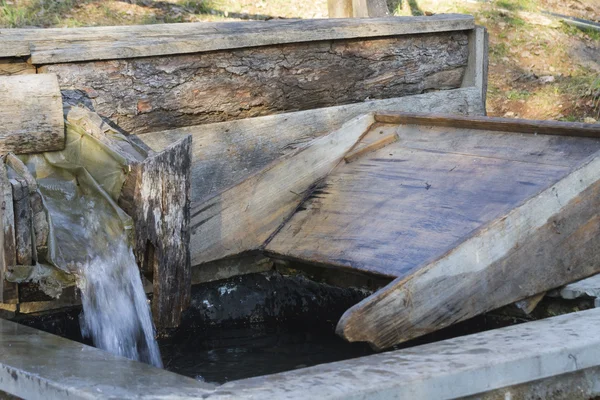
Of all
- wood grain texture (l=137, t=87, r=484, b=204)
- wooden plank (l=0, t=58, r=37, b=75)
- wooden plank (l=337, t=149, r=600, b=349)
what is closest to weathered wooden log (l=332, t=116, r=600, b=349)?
wooden plank (l=337, t=149, r=600, b=349)

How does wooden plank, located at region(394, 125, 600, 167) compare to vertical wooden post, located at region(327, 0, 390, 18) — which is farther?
vertical wooden post, located at region(327, 0, 390, 18)

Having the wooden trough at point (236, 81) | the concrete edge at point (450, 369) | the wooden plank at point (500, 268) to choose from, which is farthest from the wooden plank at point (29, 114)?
the concrete edge at point (450, 369)

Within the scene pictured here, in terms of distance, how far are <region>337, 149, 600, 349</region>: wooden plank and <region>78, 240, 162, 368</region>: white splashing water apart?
81cm

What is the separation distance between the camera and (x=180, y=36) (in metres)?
3.91

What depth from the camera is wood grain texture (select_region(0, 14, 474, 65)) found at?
3.54 meters

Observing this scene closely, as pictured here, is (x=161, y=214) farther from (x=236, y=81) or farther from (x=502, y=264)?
(x=236, y=81)

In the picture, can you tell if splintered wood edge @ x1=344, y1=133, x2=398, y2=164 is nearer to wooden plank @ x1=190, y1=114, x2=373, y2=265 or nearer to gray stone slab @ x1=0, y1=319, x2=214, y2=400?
wooden plank @ x1=190, y1=114, x2=373, y2=265

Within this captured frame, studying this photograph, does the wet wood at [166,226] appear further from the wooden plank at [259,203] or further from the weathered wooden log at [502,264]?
the weathered wooden log at [502,264]

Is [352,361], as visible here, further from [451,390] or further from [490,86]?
[490,86]

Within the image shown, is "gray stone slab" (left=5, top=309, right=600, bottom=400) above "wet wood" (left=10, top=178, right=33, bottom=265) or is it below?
below

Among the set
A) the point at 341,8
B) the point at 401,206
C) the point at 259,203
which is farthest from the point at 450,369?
the point at 341,8

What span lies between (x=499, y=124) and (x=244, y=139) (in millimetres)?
1197

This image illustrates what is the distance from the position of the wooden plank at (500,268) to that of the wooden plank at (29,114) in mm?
1377

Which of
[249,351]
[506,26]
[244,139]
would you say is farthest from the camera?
[506,26]
